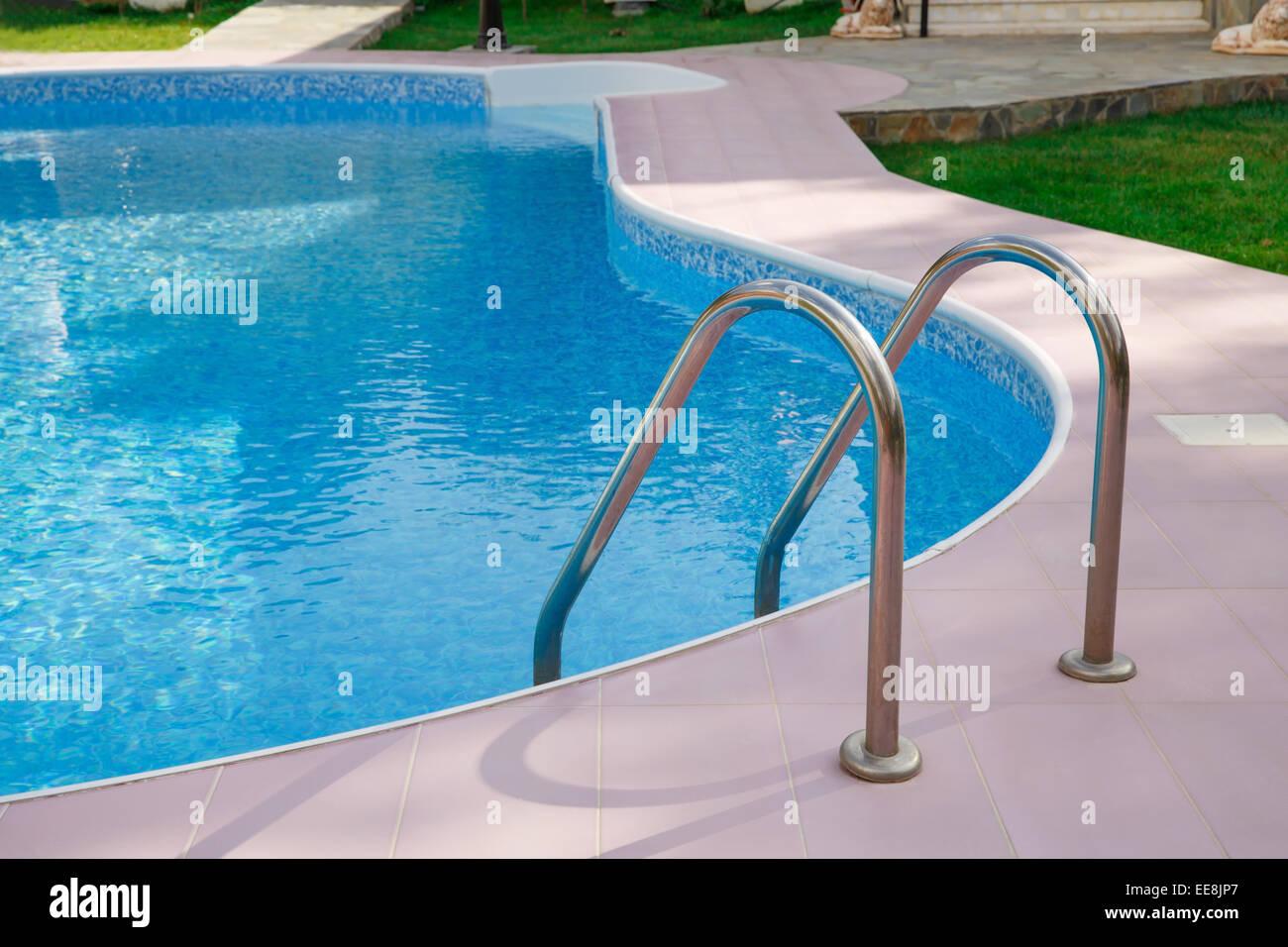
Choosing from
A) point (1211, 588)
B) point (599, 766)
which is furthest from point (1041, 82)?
point (599, 766)

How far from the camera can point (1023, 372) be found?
452cm

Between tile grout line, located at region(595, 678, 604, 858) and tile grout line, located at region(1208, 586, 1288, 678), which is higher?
tile grout line, located at region(1208, 586, 1288, 678)

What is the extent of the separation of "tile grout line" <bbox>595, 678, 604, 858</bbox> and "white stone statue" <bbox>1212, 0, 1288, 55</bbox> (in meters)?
10.2

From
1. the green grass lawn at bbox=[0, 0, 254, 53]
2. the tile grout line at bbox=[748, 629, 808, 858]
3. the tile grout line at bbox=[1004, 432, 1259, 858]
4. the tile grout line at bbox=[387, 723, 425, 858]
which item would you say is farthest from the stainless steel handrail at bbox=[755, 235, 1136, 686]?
the green grass lawn at bbox=[0, 0, 254, 53]

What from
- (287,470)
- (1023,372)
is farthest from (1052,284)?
(287,470)

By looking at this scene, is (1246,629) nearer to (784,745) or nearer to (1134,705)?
(1134,705)

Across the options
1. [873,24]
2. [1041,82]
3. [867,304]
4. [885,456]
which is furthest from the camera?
[873,24]

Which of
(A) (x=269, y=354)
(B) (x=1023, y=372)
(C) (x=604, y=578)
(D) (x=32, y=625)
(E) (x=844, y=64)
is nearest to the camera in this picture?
(D) (x=32, y=625)

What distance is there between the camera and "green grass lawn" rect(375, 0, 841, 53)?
547 inches

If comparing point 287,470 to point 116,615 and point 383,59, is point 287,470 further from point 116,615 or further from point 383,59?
point 383,59

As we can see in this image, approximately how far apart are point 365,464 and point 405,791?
2.60 meters

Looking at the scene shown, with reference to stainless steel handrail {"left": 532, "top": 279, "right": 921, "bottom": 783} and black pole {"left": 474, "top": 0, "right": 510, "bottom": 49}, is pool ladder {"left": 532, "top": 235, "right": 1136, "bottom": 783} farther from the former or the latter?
black pole {"left": 474, "top": 0, "right": 510, "bottom": 49}

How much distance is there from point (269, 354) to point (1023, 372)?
10.9 feet

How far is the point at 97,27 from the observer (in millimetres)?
15234
